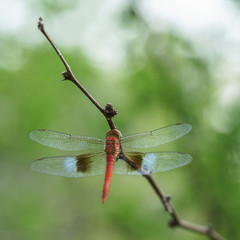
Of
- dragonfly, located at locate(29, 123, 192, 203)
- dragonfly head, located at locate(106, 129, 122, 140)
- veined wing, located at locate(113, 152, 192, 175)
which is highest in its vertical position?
dragonfly head, located at locate(106, 129, 122, 140)

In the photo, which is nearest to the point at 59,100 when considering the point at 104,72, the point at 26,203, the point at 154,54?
the point at 104,72

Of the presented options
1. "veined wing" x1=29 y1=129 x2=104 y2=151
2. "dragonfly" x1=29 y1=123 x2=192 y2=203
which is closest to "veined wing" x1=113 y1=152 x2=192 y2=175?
"dragonfly" x1=29 y1=123 x2=192 y2=203

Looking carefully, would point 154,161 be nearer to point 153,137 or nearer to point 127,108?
point 153,137

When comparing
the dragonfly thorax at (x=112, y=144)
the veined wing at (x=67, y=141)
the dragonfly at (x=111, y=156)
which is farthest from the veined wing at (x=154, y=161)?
the veined wing at (x=67, y=141)

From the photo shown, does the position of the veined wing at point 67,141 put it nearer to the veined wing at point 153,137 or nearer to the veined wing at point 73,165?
the veined wing at point 73,165

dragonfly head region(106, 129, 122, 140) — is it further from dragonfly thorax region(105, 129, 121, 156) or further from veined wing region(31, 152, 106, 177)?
veined wing region(31, 152, 106, 177)

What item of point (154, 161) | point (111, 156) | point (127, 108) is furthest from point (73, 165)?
point (127, 108)
